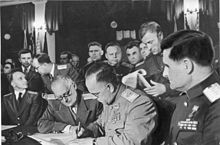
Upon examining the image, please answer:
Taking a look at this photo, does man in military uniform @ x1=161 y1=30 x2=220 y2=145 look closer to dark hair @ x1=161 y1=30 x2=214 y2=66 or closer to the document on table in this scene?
dark hair @ x1=161 y1=30 x2=214 y2=66

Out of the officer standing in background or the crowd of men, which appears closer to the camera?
the crowd of men

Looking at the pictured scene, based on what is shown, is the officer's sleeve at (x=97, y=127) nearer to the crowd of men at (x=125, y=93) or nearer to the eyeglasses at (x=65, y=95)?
the crowd of men at (x=125, y=93)

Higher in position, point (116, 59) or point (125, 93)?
point (116, 59)

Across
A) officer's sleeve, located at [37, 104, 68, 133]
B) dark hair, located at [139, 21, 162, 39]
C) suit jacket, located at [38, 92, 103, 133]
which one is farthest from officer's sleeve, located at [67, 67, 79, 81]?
dark hair, located at [139, 21, 162, 39]

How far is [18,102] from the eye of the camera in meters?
2.33

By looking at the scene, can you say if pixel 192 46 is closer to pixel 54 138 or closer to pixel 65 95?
pixel 65 95

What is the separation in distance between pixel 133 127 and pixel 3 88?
35.2 inches

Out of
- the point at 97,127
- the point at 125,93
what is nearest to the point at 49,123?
the point at 97,127

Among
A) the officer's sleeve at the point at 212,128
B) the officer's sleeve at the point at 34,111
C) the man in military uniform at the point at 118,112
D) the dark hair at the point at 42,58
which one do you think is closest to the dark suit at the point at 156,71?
the man in military uniform at the point at 118,112

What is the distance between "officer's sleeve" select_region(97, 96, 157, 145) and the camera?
2.16 m

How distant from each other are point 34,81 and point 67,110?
0.29 metres

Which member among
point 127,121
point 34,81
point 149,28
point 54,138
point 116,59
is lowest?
point 54,138

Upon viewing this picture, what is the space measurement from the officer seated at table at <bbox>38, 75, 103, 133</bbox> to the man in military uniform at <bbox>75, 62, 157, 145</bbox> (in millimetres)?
54

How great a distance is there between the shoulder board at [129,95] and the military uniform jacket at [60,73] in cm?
33
